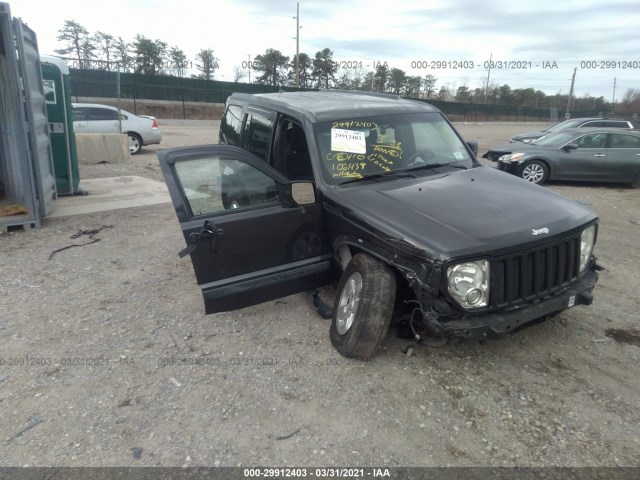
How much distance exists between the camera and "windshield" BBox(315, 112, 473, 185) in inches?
151

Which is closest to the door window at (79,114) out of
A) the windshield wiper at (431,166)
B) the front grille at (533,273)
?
the windshield wiper at (431,166)

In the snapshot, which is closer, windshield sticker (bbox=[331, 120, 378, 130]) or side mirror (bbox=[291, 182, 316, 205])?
side mirror (bbox=[291, 182, 316, 205])

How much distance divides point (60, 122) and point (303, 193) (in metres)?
7.14

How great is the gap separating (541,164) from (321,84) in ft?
169

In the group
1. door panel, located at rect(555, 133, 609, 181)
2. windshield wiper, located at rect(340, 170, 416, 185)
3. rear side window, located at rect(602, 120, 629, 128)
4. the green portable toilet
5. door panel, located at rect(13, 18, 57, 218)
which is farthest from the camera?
rear side window, located at rect(602, 120, 629, 128)

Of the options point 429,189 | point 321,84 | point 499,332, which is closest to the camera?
point 499,332

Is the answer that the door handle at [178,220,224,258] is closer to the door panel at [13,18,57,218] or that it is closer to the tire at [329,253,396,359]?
the tire at [329,253,396,359]

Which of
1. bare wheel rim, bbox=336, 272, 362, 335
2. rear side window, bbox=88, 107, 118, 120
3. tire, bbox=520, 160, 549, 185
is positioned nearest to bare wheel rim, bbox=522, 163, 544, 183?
tire, bbox=520, 160, 549, 185

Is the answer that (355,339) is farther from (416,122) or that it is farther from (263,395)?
(416,122)


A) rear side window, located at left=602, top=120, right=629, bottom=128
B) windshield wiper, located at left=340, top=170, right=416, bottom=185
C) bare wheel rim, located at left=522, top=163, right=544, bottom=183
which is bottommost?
bare wheel rim, located at left=522, top=163, right=544, bottom=183

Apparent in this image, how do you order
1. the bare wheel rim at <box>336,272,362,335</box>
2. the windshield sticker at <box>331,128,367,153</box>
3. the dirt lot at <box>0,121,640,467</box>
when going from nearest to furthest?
the dirt lot at <box>0,121,640,467</box>
the bare wheel rim at <box>336,272,362,335</box>
the windshield sticker at <box>331,128,367,153</box>

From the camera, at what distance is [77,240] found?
19.9 ft

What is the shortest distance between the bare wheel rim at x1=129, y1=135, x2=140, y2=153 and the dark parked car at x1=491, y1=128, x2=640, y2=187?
36.5 feet

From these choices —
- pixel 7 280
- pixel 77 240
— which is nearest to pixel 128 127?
pixel 77 240
